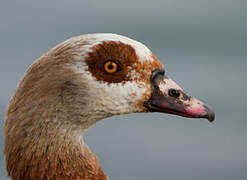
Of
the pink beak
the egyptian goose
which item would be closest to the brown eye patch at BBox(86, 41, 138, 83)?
the egyptian goose

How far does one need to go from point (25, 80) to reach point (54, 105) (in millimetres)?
158

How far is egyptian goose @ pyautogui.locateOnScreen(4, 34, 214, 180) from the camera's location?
1.55 m

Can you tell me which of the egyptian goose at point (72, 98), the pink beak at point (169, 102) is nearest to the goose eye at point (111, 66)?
the egyptian goose at point (72, 98)

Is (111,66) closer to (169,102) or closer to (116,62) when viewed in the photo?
(116,62)

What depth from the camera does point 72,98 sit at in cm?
157

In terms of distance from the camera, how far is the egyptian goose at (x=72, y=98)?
1.55 m

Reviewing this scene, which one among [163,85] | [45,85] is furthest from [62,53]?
[163,85]

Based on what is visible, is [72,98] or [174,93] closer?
[72,98]

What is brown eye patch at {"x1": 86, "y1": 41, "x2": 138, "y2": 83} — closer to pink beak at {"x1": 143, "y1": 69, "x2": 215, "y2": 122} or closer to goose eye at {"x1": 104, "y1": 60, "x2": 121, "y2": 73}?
goose eye at {"x1": 104, "y1": 60, "x2": 121, "y2": 73}

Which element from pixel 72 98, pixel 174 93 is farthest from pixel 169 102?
pixel 72 98

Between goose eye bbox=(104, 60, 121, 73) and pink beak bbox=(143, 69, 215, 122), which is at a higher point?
goose eye bbox=(104, 60, 121, 73)

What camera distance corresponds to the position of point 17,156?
5.25 feet

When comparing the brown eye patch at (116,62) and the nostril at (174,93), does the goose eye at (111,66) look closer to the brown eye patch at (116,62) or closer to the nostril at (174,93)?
the brown eye patch at (116,62)

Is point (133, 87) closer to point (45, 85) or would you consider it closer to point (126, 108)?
point (126, 108)
